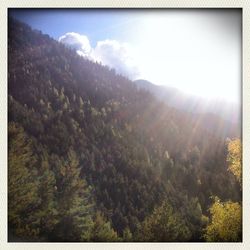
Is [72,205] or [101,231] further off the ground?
[72,205]

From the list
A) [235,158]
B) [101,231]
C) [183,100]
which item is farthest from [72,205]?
[235,158]

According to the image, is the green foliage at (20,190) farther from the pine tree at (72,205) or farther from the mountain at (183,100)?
the mountain at (183,100)

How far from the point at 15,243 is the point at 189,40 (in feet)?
11.7

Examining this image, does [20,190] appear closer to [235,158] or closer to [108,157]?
[108,157]

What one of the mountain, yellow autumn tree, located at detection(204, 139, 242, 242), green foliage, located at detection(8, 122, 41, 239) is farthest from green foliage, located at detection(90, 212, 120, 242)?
the mountain

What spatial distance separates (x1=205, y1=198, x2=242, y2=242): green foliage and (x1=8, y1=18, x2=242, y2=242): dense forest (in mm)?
13

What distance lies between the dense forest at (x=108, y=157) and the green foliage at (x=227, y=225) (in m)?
0.01

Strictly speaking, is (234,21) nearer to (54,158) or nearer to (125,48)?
(125,48)

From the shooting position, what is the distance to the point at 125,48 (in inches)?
271

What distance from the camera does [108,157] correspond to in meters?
6.82

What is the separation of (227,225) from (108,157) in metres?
1.83

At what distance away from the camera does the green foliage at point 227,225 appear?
6715 mm

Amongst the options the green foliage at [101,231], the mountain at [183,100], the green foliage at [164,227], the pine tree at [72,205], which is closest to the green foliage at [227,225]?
the green foliage at [164,227]
